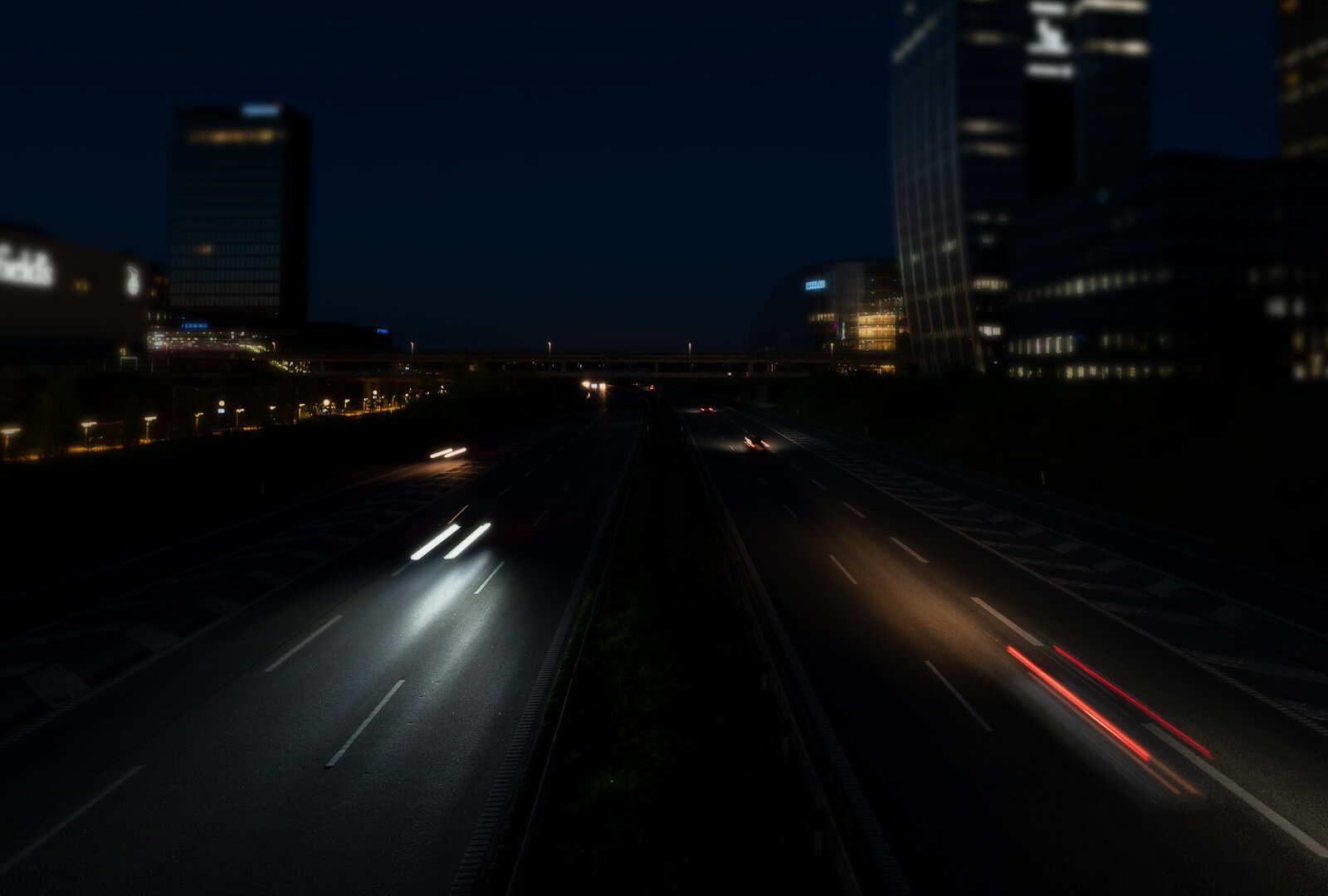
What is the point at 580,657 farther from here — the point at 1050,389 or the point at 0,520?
the point at 1050,389

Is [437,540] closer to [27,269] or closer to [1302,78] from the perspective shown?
[27,269]

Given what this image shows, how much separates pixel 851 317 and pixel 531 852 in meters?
191

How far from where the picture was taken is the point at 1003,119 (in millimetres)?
85125

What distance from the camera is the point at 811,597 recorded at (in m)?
17.7

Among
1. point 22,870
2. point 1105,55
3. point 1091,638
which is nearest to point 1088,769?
point 1091,638

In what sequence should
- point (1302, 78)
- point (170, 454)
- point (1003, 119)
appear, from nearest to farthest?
point (170, 454) → point (1302, 78) → point (1003, 119)

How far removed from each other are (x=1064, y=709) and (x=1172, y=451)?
25966 millimetres

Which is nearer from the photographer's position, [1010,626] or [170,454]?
[1010,626]

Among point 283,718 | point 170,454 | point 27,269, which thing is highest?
point 27,269

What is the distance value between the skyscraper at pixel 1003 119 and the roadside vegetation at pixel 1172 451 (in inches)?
1424

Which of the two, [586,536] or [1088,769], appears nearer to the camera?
[1088,769]

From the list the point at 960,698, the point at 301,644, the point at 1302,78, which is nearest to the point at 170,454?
the point at 301,644

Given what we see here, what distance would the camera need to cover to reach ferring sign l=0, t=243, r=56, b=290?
1850 cm

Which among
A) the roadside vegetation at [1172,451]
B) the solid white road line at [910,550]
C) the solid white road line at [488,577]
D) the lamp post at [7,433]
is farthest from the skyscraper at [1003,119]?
the lamp post at [7,433]
